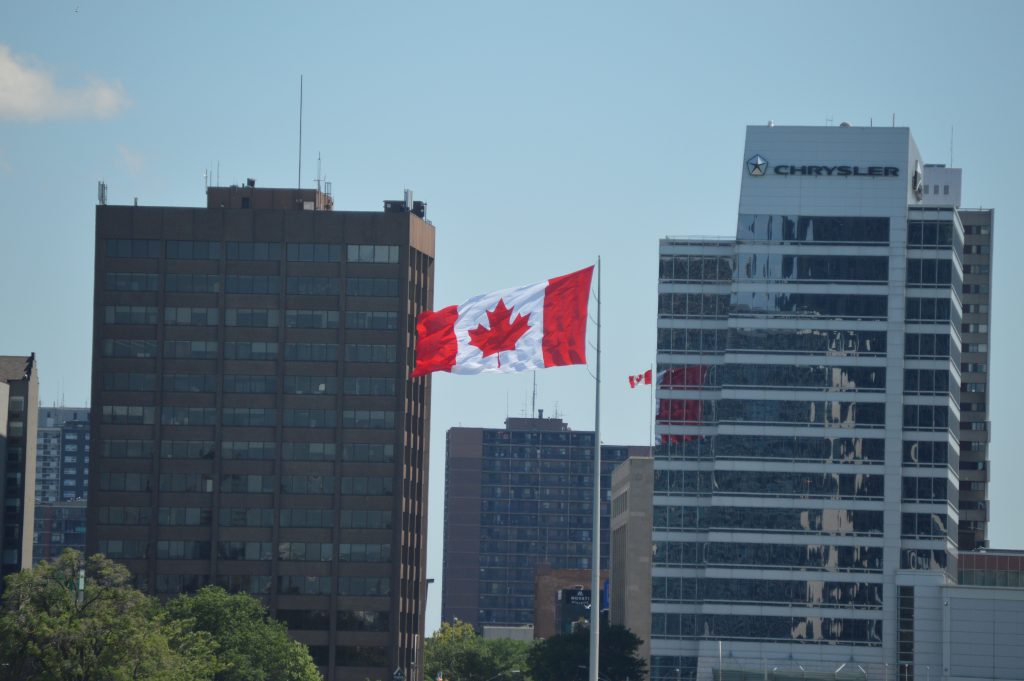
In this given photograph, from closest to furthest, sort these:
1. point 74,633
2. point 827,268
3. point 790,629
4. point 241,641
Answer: point 74,633, point 241,641, point 790,629, point 827,268

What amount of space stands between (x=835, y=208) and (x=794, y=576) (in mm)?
34998

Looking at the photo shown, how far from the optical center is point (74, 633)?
135 meters

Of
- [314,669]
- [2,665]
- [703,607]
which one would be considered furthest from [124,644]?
[703,607]

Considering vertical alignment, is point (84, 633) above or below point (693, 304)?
below

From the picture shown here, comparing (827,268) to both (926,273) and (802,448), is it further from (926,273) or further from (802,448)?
(802,448)

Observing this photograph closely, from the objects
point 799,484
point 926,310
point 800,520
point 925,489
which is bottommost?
point 800,520

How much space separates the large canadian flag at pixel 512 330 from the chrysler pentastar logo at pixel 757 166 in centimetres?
11189

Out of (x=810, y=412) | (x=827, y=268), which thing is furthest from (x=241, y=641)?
(x=827, y=268)

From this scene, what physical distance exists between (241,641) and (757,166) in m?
65.4

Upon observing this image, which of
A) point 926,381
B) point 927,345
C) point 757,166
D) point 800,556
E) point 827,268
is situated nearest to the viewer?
point 800,556

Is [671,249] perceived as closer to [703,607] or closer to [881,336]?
[881,336]

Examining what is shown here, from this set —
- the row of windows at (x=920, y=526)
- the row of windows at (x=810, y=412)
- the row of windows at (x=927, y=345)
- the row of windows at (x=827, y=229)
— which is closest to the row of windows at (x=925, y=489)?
the row of windows at (x=920, y=526)

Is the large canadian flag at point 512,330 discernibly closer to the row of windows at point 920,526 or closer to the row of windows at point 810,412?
the row of windows at point 810,412

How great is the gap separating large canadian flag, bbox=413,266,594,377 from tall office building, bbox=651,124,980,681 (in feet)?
362
